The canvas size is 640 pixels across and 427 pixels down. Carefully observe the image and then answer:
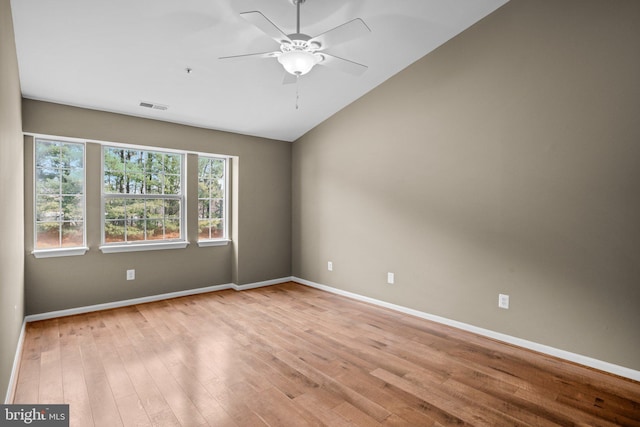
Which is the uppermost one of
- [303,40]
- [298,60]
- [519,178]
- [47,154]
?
[303,40]

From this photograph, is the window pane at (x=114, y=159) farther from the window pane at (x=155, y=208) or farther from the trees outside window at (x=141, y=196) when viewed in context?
the window pane at (x=155, y=208)

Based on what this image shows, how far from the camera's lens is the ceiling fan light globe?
2.39 meters

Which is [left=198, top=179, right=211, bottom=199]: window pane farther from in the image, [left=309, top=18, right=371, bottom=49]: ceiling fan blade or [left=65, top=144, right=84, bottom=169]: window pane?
[left=309, top=18, right=371, bottom=49]: ceiling fan blade

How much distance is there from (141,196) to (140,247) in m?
Answer: 0.66

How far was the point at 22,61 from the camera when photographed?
9.54ft

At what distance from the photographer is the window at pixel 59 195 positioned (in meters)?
3.65

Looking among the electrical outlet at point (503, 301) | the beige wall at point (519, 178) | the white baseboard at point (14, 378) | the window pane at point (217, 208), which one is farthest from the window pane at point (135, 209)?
the electrical outlet at point (503, 301)

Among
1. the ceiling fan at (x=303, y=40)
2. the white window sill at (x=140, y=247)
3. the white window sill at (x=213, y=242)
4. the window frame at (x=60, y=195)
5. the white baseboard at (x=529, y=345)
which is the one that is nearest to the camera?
the ceiling fan at (x=303, y=40)

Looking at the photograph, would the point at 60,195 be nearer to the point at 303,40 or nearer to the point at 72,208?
the point at 72,208

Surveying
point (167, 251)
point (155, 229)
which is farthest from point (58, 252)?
point (167, 251)

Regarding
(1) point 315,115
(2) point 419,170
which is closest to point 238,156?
(1) point 315,115

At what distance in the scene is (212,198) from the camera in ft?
16.4

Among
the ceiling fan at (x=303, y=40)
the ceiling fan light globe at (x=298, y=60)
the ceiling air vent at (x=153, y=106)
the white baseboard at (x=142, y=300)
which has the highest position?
the ceiling air vent at (x=153, y=106)

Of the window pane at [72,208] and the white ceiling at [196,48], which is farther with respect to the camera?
the window pane at [72,208]
